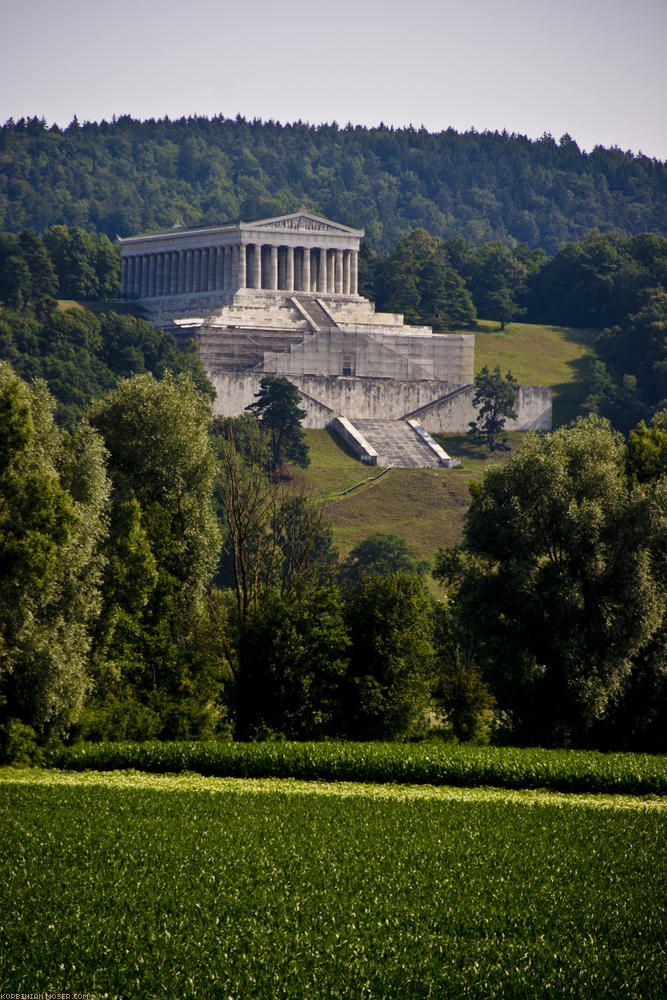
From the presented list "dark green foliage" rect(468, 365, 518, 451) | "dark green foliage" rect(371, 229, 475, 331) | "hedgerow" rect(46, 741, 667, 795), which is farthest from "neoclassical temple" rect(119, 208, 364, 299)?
"hedgerow" rect(46, 741, 667, 795)

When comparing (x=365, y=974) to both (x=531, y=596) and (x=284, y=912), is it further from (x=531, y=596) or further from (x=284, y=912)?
(x=531, y=596)

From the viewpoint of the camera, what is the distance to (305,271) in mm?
122688

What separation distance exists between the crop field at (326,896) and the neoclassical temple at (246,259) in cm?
9620

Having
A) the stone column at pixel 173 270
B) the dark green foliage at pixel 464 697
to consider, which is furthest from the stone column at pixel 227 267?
the dark green foliage at pixel 464 697

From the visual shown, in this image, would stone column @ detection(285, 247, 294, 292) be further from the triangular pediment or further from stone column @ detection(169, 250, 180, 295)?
stone column @ detection(169, 250, 180, 295)

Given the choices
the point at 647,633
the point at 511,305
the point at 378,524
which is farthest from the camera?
the point at 511,305

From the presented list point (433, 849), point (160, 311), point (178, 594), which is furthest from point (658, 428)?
point (160, 311)

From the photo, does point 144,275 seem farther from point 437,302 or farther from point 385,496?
point 385,496

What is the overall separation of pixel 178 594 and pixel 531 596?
9944 millimetres

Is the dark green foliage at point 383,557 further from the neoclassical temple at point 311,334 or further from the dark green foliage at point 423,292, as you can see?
the dark green foliage at point 423,292

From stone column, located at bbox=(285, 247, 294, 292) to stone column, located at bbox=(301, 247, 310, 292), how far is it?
1.18m

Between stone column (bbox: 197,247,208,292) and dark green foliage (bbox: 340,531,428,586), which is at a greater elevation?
stone column (bbox: 197,247,208,292)

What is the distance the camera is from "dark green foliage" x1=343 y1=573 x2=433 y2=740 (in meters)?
34.9

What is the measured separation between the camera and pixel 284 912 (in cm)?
1762
